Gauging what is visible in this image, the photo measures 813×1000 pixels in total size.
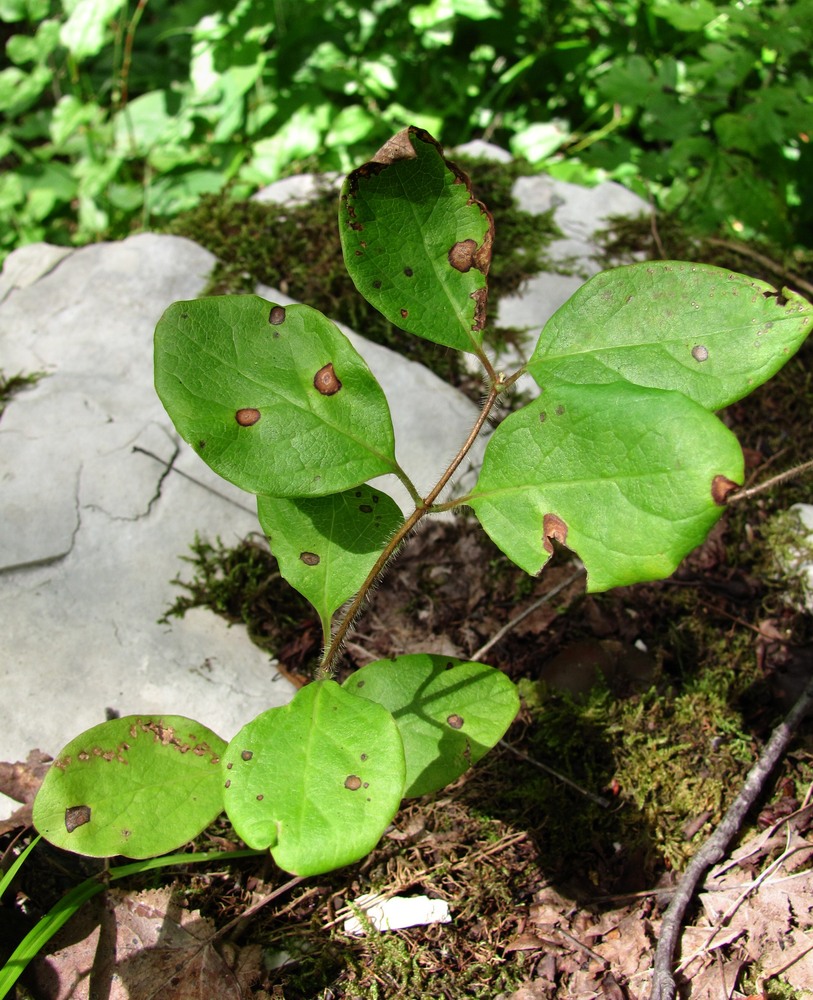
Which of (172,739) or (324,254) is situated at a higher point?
(324,254)

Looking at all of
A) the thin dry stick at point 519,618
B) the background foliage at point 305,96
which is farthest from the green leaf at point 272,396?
the background foliage at point 305,96

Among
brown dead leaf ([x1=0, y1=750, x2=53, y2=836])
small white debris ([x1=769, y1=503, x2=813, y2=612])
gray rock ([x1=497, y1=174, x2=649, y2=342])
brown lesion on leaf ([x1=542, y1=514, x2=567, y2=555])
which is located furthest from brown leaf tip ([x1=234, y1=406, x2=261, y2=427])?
small white debris ([x1=769, y1=503, x2=813, y2=612])

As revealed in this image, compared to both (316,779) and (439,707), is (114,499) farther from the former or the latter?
(316,779)

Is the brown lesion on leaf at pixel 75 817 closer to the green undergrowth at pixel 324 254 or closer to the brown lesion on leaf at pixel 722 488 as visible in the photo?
the brown lesion on leaf at pixel 722 488

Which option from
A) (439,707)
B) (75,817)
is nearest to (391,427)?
(439,707)

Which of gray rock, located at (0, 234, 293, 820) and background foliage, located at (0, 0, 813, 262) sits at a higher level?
background foliage, located at (0, 0, 813, 262)

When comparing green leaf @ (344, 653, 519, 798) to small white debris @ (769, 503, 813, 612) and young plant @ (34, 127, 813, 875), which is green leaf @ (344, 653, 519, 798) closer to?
young plant @ (34, 127, 813, 875)

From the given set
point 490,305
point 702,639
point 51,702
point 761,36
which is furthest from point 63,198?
point 702,639
